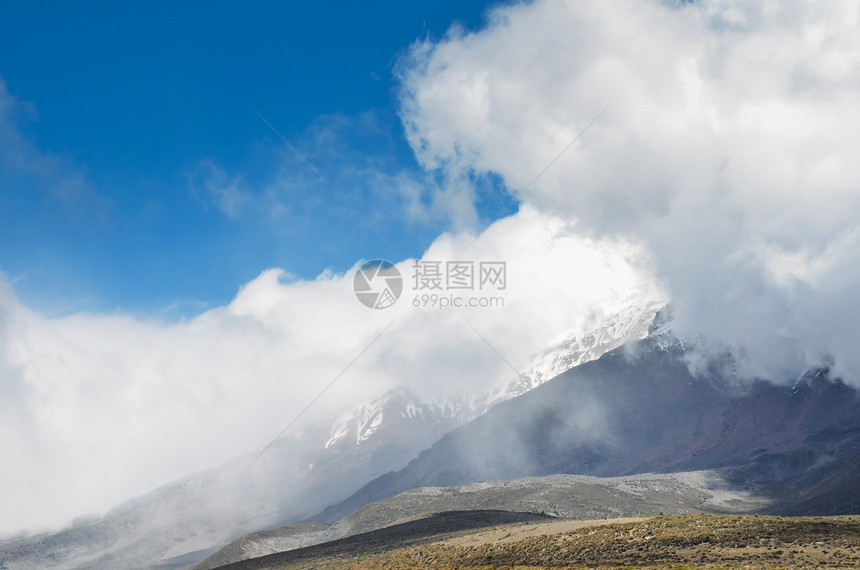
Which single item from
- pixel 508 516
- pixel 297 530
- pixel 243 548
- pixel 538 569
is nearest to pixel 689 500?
pixel 508 516

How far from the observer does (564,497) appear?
15700 cm

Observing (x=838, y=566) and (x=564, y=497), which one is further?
(x=564, y=497)

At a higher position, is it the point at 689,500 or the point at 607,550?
the point at 607,550

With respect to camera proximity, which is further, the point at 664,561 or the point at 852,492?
the point at 852,492

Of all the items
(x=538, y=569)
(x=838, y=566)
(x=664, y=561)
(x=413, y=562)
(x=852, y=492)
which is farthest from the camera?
(x=852, y=492)

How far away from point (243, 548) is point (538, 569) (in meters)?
131

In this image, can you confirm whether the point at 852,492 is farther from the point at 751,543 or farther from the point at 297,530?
the point at 297,530

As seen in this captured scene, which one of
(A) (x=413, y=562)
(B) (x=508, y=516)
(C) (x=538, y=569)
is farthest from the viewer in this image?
(B) (x=508, y=516)

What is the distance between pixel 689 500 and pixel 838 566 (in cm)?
15902

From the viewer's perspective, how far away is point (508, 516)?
120 metres

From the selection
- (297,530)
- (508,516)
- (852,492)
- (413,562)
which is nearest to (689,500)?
(852,492)

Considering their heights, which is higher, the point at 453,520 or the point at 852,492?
the point at 453,520

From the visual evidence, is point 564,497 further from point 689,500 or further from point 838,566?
point 838,566

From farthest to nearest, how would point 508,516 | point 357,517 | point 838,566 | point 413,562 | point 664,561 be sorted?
point 357,517 < point 508,516 < point 413,562 < point 664,561 < point 838,566
